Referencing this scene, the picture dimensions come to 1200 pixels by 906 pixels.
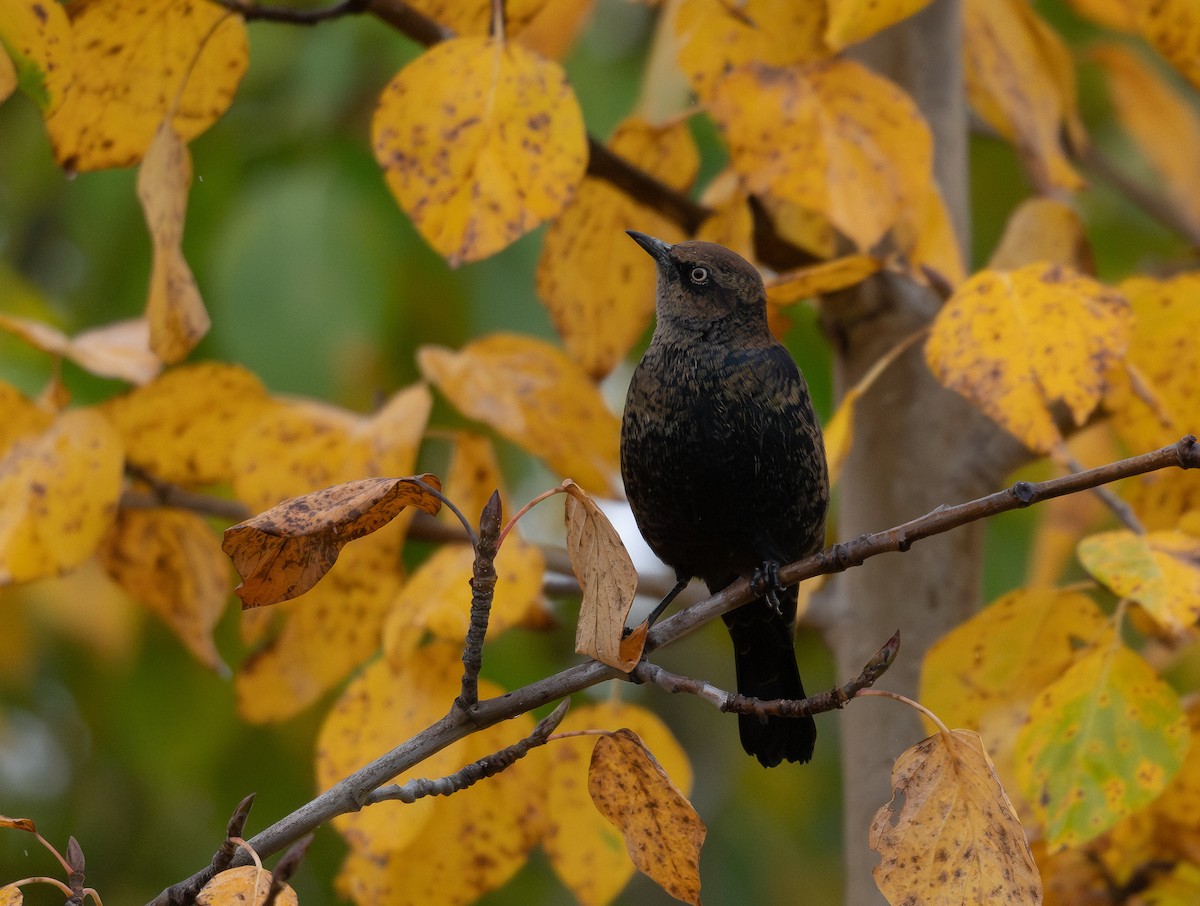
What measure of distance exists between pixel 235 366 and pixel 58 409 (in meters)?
0.26

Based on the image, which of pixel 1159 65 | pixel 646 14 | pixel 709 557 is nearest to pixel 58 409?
pixel 709 557

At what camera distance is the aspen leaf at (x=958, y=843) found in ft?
4.46

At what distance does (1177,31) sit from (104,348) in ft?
5.55

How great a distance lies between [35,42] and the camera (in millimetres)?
1638

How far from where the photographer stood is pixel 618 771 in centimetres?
149

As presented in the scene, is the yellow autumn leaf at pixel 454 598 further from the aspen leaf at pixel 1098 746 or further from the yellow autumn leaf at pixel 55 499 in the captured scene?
the aspen leaf at pixel 1098 746

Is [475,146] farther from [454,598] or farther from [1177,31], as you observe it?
[1177,31]

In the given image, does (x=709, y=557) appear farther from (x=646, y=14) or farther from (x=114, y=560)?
(x=646, y=14)

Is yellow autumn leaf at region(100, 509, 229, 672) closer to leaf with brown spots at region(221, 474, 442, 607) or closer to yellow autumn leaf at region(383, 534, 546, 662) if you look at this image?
yellow autumn leaf at region(383, 534, 546, 662)

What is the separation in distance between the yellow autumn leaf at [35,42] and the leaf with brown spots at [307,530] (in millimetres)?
673

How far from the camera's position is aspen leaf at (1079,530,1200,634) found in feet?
4.88

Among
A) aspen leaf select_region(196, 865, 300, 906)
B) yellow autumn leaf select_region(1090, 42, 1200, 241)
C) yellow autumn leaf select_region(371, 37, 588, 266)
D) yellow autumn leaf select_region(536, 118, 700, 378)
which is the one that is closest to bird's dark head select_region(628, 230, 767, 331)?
yellow autumn leaf select_region(536, 118, 700, 378)

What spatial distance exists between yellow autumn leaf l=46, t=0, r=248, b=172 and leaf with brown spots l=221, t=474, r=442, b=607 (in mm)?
793

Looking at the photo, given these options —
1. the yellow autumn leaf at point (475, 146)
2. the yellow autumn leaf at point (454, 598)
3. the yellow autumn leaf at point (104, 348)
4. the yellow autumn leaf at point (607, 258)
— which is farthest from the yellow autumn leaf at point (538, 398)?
the yellow autumn leaf at point (104, 348)
